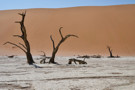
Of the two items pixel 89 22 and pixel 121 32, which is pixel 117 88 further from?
pixel 89 22

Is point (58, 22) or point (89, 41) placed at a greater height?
point (58, 22)

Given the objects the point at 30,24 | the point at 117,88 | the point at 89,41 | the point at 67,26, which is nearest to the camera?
the point at 117,88

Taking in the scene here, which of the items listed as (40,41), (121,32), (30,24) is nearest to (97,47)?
(121,32)

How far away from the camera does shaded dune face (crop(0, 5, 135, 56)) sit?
84.7 ft

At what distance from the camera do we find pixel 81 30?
3072 cm

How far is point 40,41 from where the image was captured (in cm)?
2912

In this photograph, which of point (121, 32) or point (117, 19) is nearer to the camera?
point (121, 32)

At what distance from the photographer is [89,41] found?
28062mm

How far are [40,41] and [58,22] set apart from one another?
6399 mm


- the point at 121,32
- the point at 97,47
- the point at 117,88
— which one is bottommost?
the point at 117,88

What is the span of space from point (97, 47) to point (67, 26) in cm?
800

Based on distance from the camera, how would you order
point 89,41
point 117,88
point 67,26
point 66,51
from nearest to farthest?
point 117,88, point 66,51, point 89,41, point 67,26

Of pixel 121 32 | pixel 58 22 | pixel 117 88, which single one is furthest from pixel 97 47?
pixel 117 88

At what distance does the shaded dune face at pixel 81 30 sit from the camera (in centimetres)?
2581
